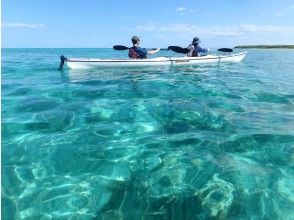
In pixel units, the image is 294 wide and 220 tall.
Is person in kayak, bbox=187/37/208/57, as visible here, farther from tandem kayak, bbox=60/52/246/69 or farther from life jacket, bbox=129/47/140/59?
life jacket, bbox=129/47/140/59

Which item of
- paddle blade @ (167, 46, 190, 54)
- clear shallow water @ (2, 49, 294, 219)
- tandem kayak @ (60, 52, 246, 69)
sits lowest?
tandem kayak @ (60, 52, 246, 69)

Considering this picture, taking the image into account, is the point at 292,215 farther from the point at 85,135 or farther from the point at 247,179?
the point at 85,135

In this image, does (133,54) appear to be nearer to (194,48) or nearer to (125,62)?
(125,62)

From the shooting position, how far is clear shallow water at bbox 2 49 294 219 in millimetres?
4711

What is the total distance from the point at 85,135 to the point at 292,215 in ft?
16.4

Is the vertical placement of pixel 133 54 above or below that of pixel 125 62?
above

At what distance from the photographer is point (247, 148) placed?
6.70 meters

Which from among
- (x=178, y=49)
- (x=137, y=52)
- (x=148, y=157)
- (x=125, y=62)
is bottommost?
(x=125, y=62)

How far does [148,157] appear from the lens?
6320 mm

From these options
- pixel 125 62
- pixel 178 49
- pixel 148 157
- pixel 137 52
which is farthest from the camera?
pixel 178 49

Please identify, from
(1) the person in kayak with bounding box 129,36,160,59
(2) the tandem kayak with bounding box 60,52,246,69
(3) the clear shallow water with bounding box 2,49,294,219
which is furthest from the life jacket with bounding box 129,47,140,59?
(3) the clear shallow water with bounding box 2,49,294,219

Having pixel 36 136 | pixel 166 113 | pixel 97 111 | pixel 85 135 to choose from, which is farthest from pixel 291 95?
pixel 36 136

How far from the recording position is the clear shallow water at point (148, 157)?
4711 millimetres

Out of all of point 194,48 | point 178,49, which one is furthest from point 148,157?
point 194,48
